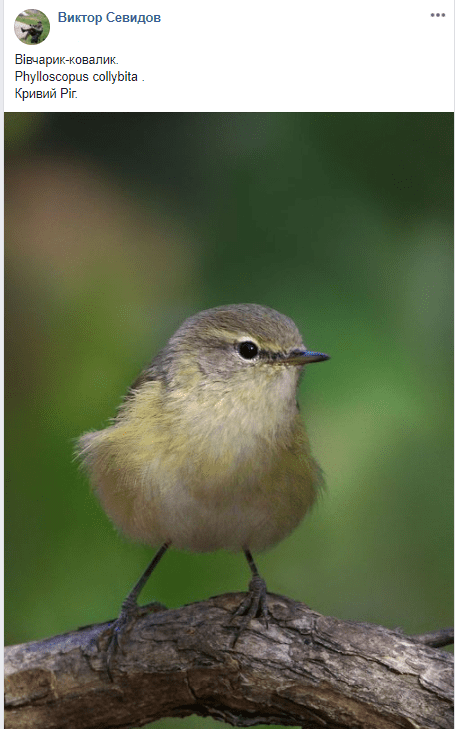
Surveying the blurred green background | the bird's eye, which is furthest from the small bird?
the blurred green background

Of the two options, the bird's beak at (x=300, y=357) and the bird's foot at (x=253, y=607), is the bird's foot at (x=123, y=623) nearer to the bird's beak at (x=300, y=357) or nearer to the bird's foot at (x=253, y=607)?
the bird's foot at (x=253, y=607)

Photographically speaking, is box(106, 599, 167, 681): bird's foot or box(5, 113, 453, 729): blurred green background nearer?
box(106, 599, 167, 681): bird's foot

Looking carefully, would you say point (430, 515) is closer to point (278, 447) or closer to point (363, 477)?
point (363, 477)

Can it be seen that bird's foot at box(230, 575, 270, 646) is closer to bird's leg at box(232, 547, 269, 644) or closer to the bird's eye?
bird's leg at box(232, 547, 269, 644)
